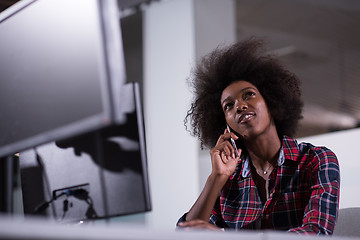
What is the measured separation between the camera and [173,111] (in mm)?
3652

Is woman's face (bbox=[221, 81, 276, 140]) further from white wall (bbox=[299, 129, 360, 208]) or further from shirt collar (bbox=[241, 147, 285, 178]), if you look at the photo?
white wall (bbox=[299, 129, 360, 208])

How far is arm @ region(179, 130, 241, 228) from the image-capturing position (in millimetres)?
1519

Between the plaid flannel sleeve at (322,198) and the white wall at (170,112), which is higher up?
the white wall at (170,112)

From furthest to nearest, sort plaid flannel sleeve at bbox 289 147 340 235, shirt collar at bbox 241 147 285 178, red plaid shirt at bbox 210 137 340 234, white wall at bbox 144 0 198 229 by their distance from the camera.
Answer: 1. white wall at bbox 144 0 198 229
2. shirt collar at bbox 241 147 285 178
3. red plaid shirt at bbox 210 137 340 234
4. plaid flannel sleeve at bbox 289 147 340 235

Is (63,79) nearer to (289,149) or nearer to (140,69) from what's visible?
(289,149)

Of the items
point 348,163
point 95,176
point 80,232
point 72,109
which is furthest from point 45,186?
point 348,163

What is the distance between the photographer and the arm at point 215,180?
152 cm

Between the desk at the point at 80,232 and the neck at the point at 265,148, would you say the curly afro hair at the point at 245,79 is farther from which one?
the desk at the point at 80,232

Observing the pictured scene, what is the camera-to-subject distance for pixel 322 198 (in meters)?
1.36

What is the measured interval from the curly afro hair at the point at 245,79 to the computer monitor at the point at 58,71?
109cm

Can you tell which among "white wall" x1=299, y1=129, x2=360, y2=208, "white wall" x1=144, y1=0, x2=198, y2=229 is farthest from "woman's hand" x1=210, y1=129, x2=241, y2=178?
"white wall" x1=144, y1=0, x2=198, y2=229

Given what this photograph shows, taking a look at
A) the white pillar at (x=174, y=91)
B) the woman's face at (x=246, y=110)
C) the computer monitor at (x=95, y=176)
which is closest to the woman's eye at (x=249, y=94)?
the woman's face at (x=246, y=110)

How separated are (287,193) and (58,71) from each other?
38.2 inches

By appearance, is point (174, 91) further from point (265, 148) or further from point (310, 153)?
point (310, 153)
